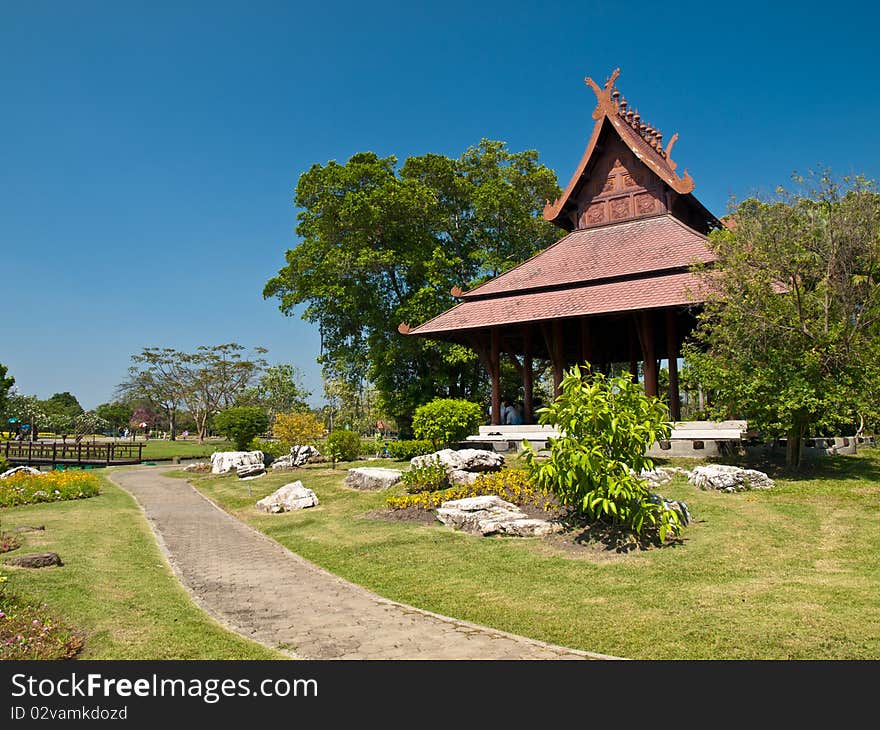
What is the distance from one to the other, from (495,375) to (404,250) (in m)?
11.1

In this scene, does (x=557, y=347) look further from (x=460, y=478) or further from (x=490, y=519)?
(x=490, y=519)

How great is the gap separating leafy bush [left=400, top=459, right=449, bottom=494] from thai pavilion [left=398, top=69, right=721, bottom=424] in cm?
611

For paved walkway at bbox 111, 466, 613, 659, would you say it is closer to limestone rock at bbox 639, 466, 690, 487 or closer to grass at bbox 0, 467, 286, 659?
grass at bbox 0, 467, 286, 659

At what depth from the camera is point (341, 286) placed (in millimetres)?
27734

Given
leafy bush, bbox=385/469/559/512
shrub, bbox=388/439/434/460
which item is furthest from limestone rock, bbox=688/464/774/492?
shrub, bbox=388/439/434/460

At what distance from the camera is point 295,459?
23531 millimetres

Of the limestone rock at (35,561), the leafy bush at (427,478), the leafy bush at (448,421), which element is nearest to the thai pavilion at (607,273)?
the leafy bush at (448,421)

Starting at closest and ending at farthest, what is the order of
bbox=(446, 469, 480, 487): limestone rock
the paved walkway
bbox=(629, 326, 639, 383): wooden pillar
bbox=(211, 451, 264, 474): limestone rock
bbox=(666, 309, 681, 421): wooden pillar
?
the paved walkway, bbox=(446, 469, 480, 487): limestone rock, bbox=(666, 309, 681, 421): wooden pillar, bbox=(629, 326, 639, 383): wooden pillar, bbox=(211, 451, 264, 474): limestone rock

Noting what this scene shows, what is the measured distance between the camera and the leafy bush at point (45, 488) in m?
16.5

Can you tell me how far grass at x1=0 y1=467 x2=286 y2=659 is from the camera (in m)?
5.41

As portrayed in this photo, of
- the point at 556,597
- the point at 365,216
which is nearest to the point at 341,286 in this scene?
the point at 365,216

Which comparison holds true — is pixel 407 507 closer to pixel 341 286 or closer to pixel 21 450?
pixel 341 286

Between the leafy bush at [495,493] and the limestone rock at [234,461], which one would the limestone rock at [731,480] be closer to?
the leafy bush at [495,493]

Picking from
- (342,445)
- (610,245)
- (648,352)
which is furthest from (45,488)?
(610,245)
